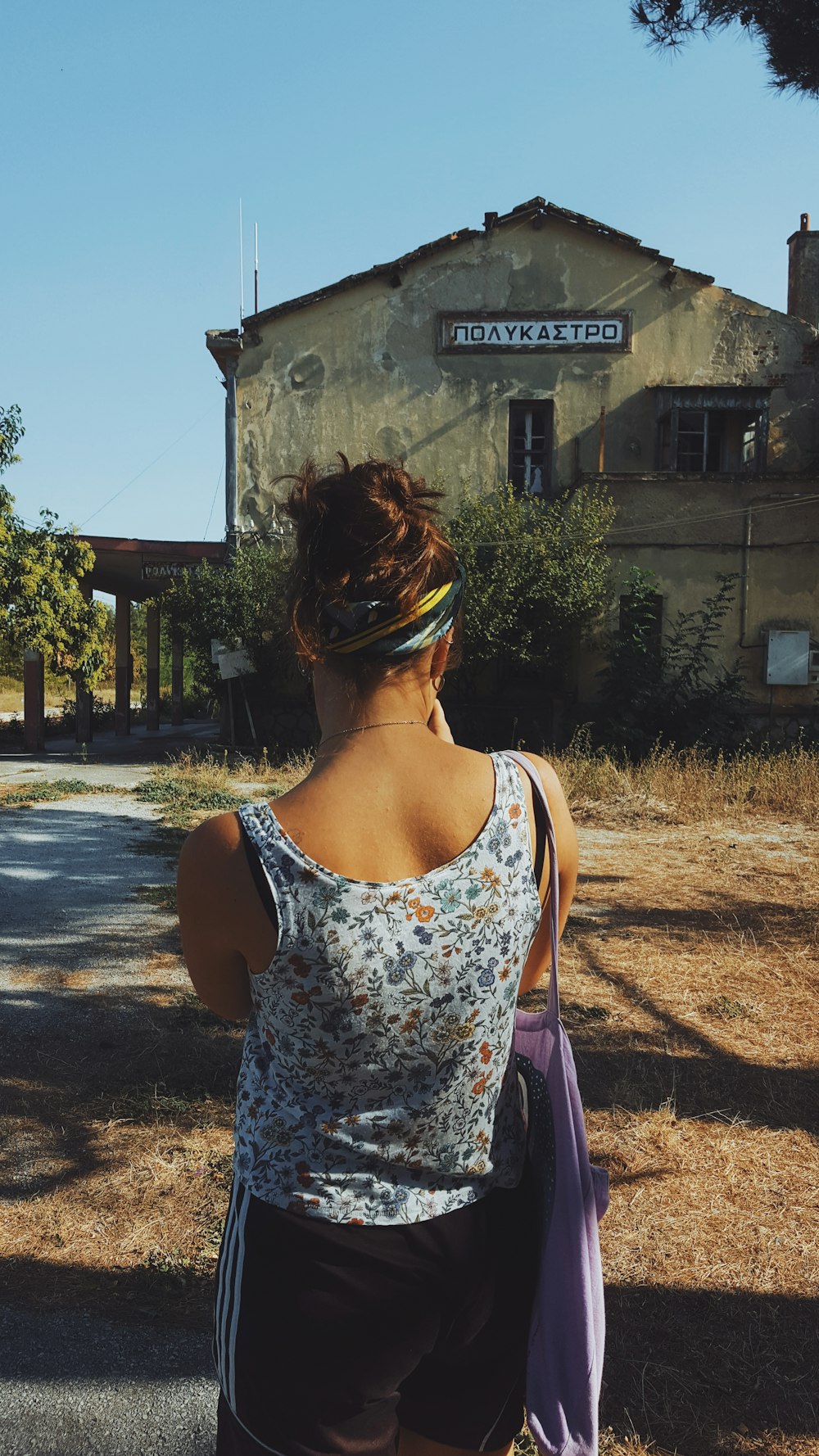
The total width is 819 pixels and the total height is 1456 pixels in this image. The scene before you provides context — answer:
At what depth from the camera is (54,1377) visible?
240cm

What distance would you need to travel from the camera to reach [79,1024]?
4.78 m

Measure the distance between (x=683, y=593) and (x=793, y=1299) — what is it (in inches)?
655

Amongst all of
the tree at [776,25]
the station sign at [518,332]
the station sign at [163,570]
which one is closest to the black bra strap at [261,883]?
the tree at [776,25]

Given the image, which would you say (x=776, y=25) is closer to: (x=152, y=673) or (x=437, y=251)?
(x=437, y=251)

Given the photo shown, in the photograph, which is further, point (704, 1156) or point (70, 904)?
point (70, 904)

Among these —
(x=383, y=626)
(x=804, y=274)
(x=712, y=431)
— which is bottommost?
(x=383, y=626)

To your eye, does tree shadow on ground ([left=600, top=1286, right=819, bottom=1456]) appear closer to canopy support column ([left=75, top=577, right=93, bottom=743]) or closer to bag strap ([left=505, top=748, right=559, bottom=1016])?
bag strap ([left=505, top=748, right=559, bottom=1016])

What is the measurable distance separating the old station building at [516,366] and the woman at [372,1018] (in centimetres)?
1837

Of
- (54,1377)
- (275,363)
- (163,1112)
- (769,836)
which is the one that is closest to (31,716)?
Answer: (275,363)

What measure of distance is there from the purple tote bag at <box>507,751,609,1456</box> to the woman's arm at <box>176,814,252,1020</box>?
43 centimetres

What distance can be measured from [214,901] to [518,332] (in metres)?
19.6

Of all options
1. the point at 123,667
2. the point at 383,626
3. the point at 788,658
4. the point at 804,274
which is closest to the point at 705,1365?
the point at 383,626

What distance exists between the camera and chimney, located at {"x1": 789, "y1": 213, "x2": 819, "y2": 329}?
20.5m

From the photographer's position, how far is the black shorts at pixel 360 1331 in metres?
1.30
